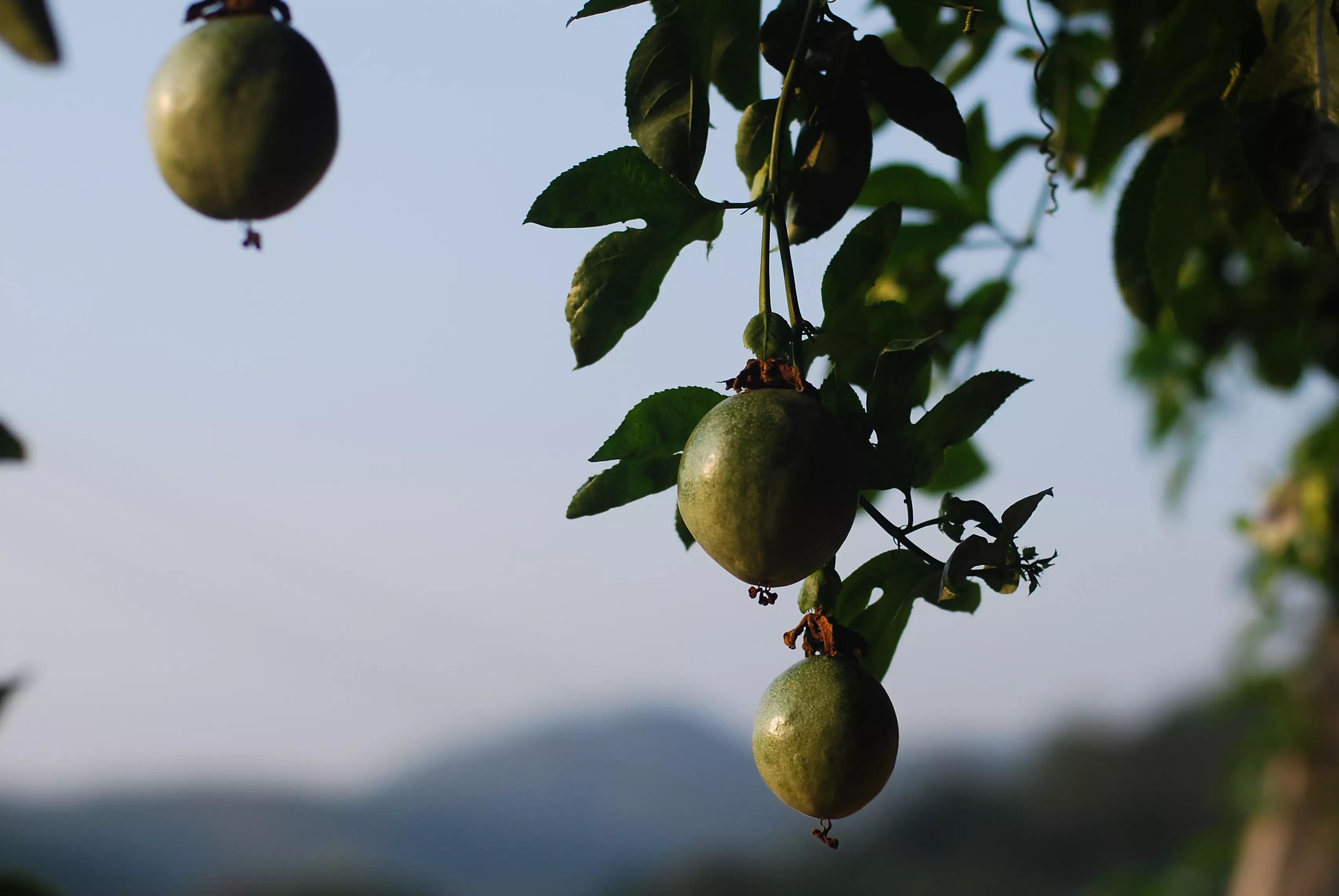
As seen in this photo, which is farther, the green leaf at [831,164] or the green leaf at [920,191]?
the green leaf at [920,191]

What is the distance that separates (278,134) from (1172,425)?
2.91 metres

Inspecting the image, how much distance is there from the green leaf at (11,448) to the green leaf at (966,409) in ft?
1.65

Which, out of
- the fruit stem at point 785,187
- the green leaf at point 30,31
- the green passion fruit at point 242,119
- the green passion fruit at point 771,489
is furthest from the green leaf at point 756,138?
the green leaf at point 30,31

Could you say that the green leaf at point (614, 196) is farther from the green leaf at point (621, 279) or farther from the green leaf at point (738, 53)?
the green leaf at point (738, 53)

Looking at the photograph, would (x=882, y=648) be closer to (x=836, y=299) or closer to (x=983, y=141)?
(x=836, y=299)

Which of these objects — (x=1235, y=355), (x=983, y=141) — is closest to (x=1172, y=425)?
(x=1235, y=355)

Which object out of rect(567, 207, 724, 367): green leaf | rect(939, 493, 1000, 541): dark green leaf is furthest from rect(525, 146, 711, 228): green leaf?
rect(939, 493, 1000, 541): dark green leaf

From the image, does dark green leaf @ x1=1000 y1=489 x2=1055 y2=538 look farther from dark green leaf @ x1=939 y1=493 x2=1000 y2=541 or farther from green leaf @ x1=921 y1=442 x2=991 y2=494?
green leaf @ x1=921 y1=442 x2=991 y2=494

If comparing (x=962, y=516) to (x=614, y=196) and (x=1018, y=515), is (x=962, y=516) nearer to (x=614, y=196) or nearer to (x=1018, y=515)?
(x=1018, y=515)

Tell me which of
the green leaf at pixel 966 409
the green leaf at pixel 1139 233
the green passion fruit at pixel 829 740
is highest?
the green leaf at pixel 1139 233

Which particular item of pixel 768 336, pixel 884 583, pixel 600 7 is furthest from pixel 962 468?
pixel 600 7

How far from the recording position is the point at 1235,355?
2.50 m

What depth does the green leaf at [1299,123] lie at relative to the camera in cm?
76

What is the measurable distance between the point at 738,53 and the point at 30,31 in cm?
57
